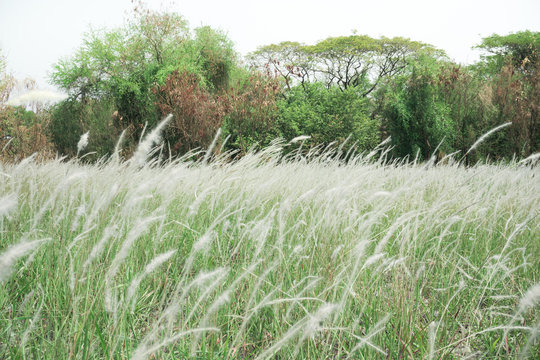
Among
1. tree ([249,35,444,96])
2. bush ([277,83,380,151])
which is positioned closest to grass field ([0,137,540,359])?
bush ([277,83,380,151])

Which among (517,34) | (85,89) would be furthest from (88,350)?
(517,34)

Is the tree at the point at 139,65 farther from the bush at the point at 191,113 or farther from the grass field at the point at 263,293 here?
the grass field at the point at 263,293

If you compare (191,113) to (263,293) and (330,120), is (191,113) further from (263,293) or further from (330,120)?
(263,293)

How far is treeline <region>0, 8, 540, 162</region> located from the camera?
28.2ft

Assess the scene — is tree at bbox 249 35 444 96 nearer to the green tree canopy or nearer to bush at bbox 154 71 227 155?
the green tree canopy

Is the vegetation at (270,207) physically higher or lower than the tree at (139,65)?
lower

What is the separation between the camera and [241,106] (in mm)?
9742

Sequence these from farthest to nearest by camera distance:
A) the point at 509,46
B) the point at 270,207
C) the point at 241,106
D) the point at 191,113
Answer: the point at 509,46
the point at 241,106
the point at 191,113
the point at 270,207

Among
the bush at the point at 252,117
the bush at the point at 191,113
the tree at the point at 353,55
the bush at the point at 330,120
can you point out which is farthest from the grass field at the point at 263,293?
the tree at the point at 353,55

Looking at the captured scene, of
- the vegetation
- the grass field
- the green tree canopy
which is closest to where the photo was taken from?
the grass field

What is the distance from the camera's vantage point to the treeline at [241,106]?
8.59 metres

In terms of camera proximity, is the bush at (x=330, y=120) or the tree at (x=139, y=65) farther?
the tree at (x=139, y=65)

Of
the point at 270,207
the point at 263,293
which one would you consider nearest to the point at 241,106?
the point at 270,207

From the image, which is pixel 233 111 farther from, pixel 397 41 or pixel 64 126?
pixel 397 41
